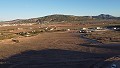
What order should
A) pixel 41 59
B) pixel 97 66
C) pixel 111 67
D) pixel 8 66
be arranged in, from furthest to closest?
1. pixel 41 59
2. pixel 8 66
3. pixel 97 66
4. pixel 111 67

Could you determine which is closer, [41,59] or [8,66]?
[8,66]

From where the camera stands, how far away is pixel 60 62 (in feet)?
101

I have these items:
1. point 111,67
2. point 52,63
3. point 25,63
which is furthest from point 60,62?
point 111,67

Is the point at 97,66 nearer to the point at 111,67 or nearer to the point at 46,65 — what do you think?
the point at 111,67

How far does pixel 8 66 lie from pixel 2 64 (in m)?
1.16

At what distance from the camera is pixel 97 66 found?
26.2 metres

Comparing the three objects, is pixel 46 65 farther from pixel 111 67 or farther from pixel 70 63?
pixel 111 67

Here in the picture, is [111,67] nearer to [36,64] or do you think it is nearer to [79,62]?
[79,62]

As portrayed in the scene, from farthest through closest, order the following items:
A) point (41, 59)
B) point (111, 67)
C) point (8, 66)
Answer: point (41, 59)
point (8, 66)
point (111, 67)

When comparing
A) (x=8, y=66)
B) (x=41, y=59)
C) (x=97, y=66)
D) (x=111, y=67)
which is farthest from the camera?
(x=41, y=59)

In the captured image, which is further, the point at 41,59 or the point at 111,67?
the point at 41,59

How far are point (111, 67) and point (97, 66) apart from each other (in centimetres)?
189

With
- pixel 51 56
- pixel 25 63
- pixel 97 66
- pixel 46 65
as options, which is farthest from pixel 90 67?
pixel 51 56

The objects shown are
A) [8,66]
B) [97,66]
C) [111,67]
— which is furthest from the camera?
[8,66]
